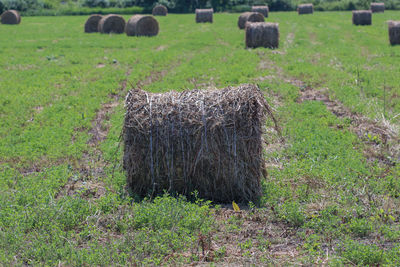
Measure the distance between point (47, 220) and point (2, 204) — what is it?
962mm

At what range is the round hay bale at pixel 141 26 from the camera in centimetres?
2614

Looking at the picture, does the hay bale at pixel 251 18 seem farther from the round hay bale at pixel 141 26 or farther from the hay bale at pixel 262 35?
the hay bale at pixel 262 35

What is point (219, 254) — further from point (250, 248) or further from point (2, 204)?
point (2, 204)

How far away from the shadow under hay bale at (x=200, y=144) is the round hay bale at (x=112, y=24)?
22.5 m

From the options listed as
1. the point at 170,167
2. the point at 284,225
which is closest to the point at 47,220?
the point at 170,167

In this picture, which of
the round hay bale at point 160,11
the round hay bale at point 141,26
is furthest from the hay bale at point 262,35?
the round hay bale at point 160,11

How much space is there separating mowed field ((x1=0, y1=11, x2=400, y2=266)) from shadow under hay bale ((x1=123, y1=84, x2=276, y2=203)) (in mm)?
338

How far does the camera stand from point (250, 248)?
5.49 meters

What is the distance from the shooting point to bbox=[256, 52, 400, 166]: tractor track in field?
8336 mm

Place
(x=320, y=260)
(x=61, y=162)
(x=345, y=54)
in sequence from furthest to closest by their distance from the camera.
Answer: (x=345, y=54) → (x=61, y=162) → (x=320, y=260)

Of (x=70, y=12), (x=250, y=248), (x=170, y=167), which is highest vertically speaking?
(x=70, y=12)

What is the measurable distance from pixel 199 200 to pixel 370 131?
187 inches

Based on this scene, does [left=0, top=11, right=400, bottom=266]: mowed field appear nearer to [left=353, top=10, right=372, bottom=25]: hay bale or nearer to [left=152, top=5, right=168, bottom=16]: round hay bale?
[left=353, top=10, right=372, bottom=25]: hay bale

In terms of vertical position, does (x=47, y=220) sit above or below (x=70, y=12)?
below
